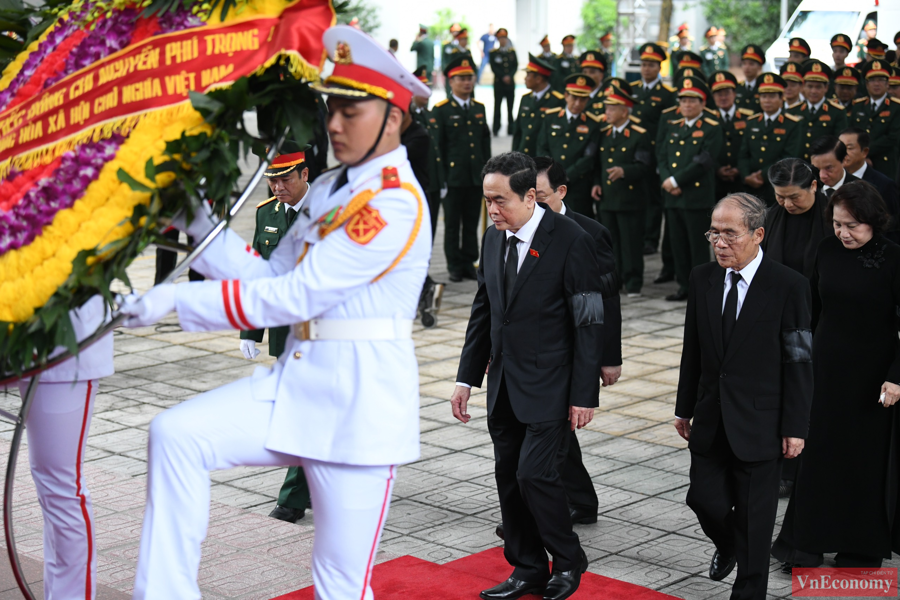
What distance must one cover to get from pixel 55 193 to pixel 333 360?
873 mm

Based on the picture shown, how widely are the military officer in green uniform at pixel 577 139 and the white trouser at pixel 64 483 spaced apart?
8283mm

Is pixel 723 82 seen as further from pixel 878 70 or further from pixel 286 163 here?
pixel 286 163

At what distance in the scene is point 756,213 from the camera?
14.4 feet

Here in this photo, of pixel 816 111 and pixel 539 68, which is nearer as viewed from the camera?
pixel 816 111

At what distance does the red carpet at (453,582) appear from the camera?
4457 mm

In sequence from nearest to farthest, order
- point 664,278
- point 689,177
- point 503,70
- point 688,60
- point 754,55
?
point 689,177 → point 664,278 → point 688,60 → point 754,55 → point 503,70

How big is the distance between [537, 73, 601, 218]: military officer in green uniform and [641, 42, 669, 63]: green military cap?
2231mm

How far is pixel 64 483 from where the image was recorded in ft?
12.3

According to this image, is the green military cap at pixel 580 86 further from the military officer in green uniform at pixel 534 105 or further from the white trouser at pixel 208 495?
the white trouser at pixel 208 495

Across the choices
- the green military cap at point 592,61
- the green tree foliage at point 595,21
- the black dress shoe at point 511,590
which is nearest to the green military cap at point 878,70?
the green military cap at point 592,61

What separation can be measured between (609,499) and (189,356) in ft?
14.3

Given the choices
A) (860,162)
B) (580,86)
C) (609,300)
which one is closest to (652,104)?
(580,86)

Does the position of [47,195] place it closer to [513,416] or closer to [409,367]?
[409,367]

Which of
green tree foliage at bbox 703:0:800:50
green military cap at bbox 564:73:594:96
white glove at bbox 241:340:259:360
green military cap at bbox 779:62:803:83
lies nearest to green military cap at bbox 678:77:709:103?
green military cap at bbox 564:73:594:96
